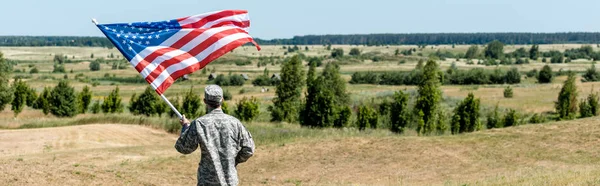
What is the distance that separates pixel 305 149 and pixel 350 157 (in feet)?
6.28

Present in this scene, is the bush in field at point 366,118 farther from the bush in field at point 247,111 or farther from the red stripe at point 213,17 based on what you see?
the red stripe at point 213,17

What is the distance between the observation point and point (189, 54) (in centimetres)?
1007

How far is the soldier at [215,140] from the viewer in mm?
7688

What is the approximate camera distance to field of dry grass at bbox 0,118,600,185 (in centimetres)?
1864

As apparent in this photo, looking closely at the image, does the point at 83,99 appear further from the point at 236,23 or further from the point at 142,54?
the point at 236,23

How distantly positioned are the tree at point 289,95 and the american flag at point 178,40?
1717 inches

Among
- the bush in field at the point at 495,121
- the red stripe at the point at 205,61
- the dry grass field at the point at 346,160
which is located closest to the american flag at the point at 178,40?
the red stripe at the point at 205,61

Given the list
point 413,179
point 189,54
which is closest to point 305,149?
point 413,179

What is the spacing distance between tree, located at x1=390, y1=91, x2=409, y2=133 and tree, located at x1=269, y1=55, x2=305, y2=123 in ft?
35.0

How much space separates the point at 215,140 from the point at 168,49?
2850 millimetres

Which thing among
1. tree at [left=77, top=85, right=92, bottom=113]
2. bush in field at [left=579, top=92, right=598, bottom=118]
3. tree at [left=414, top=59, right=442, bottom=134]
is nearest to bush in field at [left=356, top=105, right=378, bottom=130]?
tree at [left=414, top=59, right=442, bottom=134]

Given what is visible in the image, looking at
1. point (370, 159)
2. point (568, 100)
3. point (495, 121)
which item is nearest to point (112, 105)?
point (495, 121)

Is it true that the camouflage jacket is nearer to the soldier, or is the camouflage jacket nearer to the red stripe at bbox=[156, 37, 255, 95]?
the soldier

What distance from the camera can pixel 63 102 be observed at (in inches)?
2058
